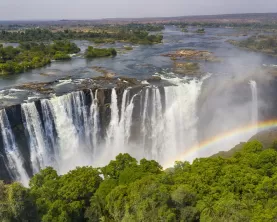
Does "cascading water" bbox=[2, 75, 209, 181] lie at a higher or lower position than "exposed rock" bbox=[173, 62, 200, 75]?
lower

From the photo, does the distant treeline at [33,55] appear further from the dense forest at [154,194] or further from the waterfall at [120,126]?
the dense forest at [154,194]

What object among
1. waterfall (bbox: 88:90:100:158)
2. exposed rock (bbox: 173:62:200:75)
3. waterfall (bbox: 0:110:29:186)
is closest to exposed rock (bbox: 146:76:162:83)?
exposed rock (bbox: 173:62:200:75)

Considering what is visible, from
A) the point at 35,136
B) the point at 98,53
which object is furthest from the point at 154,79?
the point at 98,53

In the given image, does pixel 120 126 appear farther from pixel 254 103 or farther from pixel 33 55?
pixel 33 55

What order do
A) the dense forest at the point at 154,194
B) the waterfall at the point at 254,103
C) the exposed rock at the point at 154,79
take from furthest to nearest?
the exposed rock at the point at 154,79 → the waterfall at the point at 254,103 → the dense forest at the point at 154,194

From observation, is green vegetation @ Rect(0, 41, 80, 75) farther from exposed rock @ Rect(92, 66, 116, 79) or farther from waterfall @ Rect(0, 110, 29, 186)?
waterfall @ Rect(0, 110, 29, 186)

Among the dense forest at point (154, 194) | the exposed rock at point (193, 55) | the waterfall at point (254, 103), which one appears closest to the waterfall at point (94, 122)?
the dense forest at point (154, 194)

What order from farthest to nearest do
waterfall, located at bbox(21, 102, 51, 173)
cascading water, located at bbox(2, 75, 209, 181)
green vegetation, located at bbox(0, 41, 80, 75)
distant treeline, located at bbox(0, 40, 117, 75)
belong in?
distant treeline, located at bbox(0, 40, 117, 75), green vegetation, located at bbox(0, 41, 80, 75), cascading water, located at bbox(2, 75, 209, 181), waterfall, located at bbox(21, 102, 51, 173)

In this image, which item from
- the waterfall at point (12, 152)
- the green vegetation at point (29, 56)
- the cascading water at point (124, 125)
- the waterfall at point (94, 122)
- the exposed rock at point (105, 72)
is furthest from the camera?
the green vegetation at point (29, 56)
